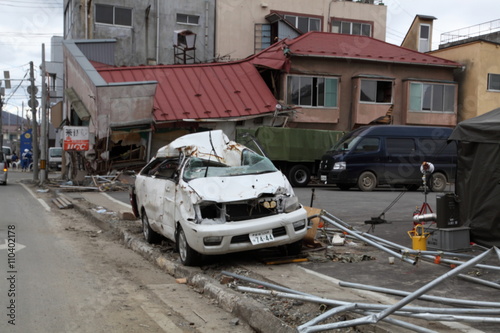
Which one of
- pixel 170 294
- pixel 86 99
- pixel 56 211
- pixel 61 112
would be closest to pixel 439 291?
pixel 170 294

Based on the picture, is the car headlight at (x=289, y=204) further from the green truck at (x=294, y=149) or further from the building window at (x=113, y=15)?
the building window at (x=113, y=15)

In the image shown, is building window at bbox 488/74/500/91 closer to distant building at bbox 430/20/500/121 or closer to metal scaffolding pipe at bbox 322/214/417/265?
distant building at bbox 430/20/500/121

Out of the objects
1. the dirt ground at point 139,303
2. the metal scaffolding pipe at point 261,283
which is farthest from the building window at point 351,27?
the metal scaffolding pipe at point 261,283

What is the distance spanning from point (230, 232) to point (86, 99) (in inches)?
758

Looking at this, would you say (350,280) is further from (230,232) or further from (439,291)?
(230,232)

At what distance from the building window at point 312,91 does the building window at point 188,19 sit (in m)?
10.5

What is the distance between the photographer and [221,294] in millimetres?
5977

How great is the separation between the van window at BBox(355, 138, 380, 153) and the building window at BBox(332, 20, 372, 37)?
19.4 m

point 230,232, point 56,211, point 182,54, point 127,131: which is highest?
point 182,54

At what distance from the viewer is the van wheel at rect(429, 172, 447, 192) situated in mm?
20783

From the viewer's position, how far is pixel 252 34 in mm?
35281

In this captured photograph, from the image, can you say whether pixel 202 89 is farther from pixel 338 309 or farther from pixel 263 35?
pixel 338 309

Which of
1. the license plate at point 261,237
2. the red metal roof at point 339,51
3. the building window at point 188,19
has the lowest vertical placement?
the license plate at point 261,237

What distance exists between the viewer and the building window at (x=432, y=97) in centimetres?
2941
